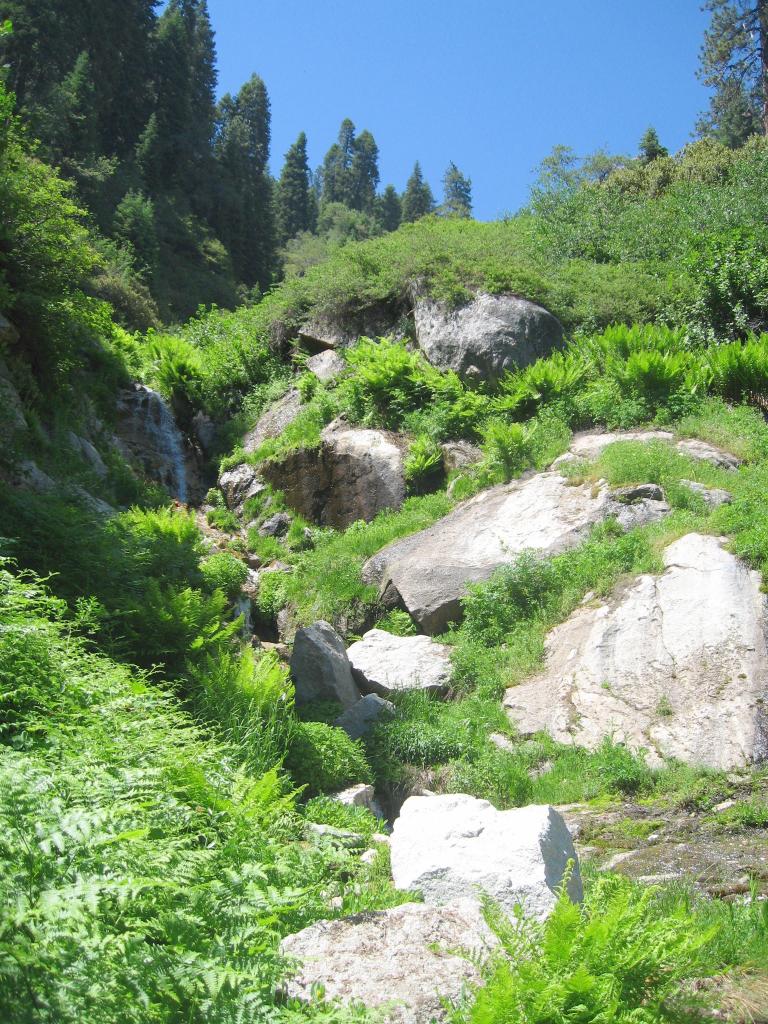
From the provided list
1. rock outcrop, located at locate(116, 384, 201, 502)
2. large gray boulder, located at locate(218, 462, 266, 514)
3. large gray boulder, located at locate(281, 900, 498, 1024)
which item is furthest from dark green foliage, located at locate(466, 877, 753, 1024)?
rock outcrop, located at locate(116, 384, 201, 502)

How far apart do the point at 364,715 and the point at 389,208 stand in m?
71.5

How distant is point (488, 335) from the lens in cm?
1566

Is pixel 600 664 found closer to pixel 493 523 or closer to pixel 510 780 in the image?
pixel 510 780

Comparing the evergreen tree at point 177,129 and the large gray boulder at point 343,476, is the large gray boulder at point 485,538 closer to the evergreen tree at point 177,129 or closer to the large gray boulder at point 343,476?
the large gray boulder at point 343,476

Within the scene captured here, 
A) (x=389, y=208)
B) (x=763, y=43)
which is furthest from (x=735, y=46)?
(x=389, y=208)

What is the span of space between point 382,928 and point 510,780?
13.0 ft

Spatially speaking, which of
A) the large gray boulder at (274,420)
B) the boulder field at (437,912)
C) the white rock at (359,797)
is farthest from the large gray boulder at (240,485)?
the boulder field at (437,912)

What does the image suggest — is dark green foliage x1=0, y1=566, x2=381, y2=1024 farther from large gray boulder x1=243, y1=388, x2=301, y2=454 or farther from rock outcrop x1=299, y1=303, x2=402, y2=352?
rock outcrop x1=299, y1=303, x2=402, y2=352

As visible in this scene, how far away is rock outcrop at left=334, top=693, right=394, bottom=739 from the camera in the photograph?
8242 mm

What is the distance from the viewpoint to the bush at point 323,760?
680 cm

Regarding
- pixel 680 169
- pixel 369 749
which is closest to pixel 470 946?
pixel 369 749

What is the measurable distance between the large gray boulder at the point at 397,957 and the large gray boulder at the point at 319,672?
4.80m

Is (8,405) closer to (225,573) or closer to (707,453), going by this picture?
(225,573)

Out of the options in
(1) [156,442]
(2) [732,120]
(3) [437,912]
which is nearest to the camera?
(3) [437,912]
